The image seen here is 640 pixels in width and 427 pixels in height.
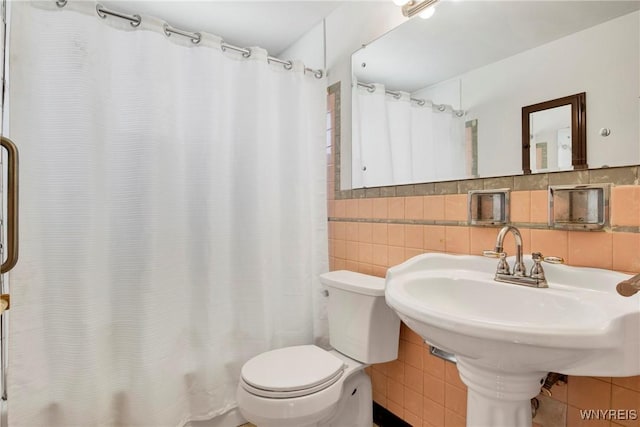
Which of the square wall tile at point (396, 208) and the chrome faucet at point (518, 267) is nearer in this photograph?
the chrome faucet at point (518, 267)

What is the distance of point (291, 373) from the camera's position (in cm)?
127

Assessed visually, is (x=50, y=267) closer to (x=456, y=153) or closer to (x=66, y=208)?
(x=66, y=208)

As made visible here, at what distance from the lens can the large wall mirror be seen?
0.93m

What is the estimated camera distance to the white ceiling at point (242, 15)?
5.83ft

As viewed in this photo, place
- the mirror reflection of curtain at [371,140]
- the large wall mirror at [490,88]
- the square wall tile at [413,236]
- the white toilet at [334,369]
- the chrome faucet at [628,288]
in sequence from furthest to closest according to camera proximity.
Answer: the mirror reflection of curtain at [371,140] < the square wall tile at [413,236] < the white toilet at [334,369] < the large wall mirror at [490,88] < the chrome faucet at [628,288]

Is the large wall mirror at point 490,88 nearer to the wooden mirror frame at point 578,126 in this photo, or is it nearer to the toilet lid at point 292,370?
the wooden mirror frame at point 578,126

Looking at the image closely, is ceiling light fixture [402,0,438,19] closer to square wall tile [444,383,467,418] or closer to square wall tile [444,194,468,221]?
square wall tile [444,194,468,221]

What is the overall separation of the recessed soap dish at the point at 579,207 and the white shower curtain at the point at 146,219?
1134 millimetres

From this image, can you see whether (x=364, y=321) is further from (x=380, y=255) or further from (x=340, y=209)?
(x=340, y=209)

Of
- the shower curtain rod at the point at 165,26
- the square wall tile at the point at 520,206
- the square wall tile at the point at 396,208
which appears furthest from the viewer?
the square wall tile at the point at 396,208

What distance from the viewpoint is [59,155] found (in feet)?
4.00

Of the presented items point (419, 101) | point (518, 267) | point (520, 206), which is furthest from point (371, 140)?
point (518, 267)

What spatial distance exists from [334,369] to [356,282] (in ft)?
1.19

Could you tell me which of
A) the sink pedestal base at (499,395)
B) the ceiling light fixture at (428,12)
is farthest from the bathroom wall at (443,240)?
the ceiling light fixture at (428,12)
